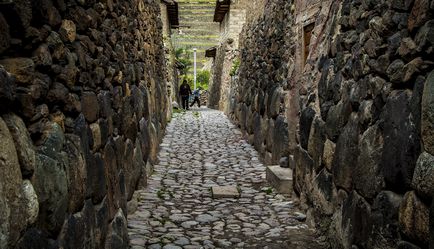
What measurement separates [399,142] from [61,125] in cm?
188

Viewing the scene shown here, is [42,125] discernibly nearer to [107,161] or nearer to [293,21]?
[107,161]

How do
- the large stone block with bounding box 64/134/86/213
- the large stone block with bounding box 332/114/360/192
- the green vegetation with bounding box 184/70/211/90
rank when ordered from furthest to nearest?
the green vegetation with bounding box 184/70/211/90, the large stone block with bounding box 332/114/360/192, the large stone block with bounding box 64/134/86/213

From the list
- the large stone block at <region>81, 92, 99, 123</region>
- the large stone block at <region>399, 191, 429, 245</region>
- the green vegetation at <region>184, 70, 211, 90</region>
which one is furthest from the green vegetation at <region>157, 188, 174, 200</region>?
the green vegetation at <region>184, 70, 211, 90</region>

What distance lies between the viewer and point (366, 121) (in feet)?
10.4

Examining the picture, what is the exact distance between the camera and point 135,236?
430 centimetres

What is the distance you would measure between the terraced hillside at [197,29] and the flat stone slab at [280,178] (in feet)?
121

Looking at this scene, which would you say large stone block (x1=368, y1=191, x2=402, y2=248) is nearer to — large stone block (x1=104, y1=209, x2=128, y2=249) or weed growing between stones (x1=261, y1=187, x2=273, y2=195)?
large stone block (x1=104, y1=209, x2=128, y2=249)

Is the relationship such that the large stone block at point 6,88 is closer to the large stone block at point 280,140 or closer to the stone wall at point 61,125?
the stone wall at point 61,125

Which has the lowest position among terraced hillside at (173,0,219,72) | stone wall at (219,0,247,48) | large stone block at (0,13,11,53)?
large stone block at (0,13,11,53)

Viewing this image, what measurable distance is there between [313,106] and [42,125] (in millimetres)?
3382

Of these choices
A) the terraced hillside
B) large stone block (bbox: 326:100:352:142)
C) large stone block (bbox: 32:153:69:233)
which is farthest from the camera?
the terraced hillside

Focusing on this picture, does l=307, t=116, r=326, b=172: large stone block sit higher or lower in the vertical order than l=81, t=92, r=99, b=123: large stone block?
lower

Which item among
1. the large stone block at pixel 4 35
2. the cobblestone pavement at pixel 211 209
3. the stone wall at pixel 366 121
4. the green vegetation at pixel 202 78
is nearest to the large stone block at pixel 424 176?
the stone wall at pixel 366 121

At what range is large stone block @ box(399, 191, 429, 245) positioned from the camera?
2111 mm
